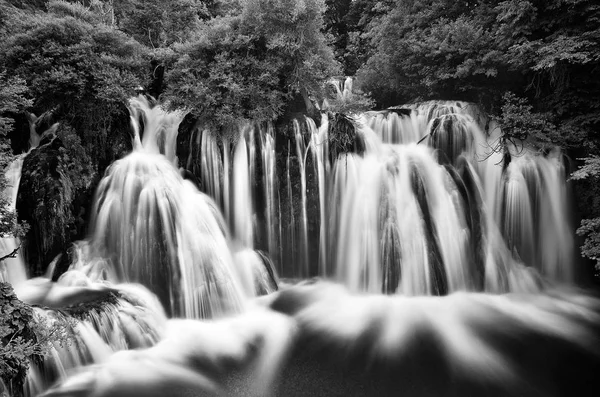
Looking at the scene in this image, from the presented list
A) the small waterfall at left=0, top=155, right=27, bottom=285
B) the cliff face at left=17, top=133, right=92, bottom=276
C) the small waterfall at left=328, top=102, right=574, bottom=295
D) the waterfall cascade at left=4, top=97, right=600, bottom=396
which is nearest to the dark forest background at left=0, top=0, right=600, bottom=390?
the cliff face at left=17, top=133, right=92, bottom=276

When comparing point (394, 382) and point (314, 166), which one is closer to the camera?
point (394, 382)

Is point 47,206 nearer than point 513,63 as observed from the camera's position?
Yes

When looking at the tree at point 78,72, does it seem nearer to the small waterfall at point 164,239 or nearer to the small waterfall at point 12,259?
the small waterfall at point 164,239

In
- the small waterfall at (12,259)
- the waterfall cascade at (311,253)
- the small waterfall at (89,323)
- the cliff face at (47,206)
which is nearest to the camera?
the small waterfall at (89,323)

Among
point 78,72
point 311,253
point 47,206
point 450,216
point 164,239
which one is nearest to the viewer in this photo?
point 47,206

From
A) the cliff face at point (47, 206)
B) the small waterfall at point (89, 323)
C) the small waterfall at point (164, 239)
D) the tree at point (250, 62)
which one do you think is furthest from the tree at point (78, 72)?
the small waterfall at point (89, 323)

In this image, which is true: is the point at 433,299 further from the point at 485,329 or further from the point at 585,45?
the point at 585,45

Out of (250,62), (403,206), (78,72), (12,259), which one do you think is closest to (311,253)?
(403,206)

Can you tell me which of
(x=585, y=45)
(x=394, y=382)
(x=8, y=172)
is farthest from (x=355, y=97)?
(x=8, y=172)

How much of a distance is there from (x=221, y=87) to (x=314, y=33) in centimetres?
284

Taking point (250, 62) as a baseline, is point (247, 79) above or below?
below

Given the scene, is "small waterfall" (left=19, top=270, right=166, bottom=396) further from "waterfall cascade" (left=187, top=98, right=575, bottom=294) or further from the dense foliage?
the dense foliage

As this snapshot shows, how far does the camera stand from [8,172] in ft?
25.8

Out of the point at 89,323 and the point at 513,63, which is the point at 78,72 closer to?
the point at 89,323
